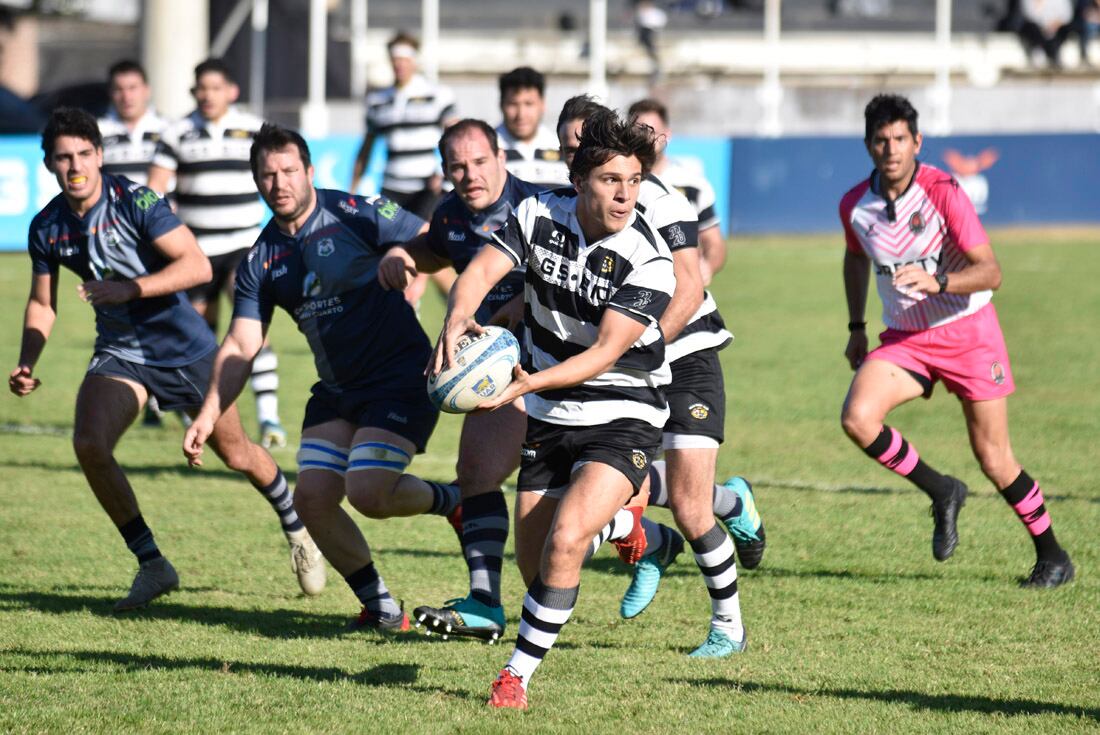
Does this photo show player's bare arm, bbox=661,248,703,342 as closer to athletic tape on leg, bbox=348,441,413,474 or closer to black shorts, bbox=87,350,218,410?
athletic tape on leg, bbox=348,441,413,474

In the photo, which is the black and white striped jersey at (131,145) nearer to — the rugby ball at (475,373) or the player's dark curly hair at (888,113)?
the player's dark curly hair at (888,113)

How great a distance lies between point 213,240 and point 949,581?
5.78 meters

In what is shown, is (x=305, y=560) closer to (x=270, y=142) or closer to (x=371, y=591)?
(x=371, y=591)

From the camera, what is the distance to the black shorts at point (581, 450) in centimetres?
523

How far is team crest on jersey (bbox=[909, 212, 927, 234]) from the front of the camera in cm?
702

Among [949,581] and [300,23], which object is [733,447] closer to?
[949,581]

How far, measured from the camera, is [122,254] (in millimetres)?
6934

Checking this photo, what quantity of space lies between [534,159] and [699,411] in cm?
382

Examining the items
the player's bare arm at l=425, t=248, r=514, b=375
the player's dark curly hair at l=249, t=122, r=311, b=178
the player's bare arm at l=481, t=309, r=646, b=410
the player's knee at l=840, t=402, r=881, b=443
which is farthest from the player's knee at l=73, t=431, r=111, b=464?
the player's knee at l=840, t=402, r=881, b=443

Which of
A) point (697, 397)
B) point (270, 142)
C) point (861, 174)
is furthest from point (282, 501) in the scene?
point (861, 174)

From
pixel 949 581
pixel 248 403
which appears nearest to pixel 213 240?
pixel 248 403

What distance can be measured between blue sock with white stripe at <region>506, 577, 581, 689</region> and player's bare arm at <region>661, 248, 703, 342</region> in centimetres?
102

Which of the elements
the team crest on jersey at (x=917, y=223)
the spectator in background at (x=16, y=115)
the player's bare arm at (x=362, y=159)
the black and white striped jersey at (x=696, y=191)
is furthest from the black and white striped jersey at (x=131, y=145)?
the spectator in background at (x=16, y=115)

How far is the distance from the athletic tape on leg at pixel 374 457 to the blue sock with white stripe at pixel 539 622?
1.27 metres
